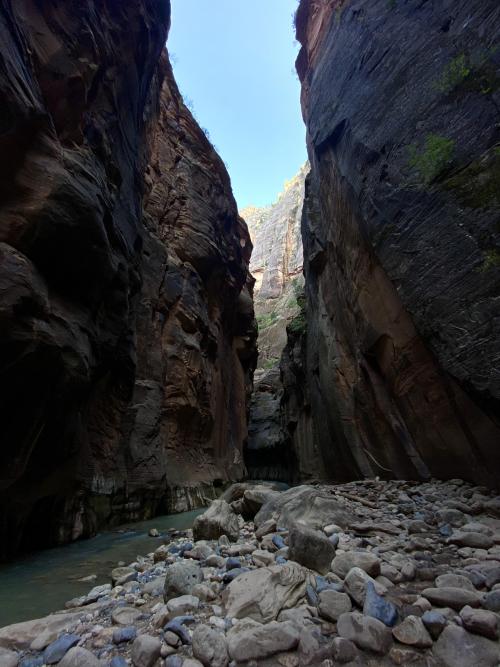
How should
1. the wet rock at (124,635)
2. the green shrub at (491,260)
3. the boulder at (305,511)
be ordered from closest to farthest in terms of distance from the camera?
the wet rock at (124,635) < the boulder at (305,511) < the green shrub at (491,260)

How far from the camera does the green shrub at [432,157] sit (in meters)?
5.14

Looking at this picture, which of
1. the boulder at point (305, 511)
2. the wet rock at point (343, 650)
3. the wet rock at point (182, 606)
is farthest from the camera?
the boulder at point (305, 511)

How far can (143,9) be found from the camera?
944 cm

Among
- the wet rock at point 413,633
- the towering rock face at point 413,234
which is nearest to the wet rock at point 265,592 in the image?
the wet rock at point 413,633

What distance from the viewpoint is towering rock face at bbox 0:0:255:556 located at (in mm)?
5203

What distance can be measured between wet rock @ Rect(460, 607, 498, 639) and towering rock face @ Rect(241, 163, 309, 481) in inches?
765

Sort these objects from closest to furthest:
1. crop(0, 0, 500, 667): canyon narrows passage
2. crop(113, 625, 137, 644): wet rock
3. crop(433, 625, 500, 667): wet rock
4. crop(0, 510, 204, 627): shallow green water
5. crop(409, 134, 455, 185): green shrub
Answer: crop(433, 625, 500, 667): wet rock
crop(113, 625, 137, 644): wet rock
crop(0, 0, 500, 667): canyon narrows passage
crop(0, 510, 204, 627): shallow green water
crop(409, 134, 455, 185): green shrub

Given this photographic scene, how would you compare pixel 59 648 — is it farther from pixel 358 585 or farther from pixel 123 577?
pixel 358 585

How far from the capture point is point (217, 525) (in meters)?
4.58

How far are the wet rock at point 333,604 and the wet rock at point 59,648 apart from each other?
153 cm

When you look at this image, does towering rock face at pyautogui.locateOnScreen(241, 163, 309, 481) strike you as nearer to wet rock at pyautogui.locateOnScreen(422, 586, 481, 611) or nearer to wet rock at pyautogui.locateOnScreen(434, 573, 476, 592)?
wet rock at pyautogui.locateOnScreen(434, 573, 476, 592)

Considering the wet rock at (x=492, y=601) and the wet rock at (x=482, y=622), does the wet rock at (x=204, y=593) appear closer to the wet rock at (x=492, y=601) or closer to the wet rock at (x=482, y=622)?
the wet rock at (x=482, y=622)

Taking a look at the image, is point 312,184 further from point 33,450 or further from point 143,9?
point 33,450

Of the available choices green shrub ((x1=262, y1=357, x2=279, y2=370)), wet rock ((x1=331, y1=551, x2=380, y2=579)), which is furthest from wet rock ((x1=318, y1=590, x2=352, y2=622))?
green shrub ((x1=262, y1=357, x2=279, y2=370))
